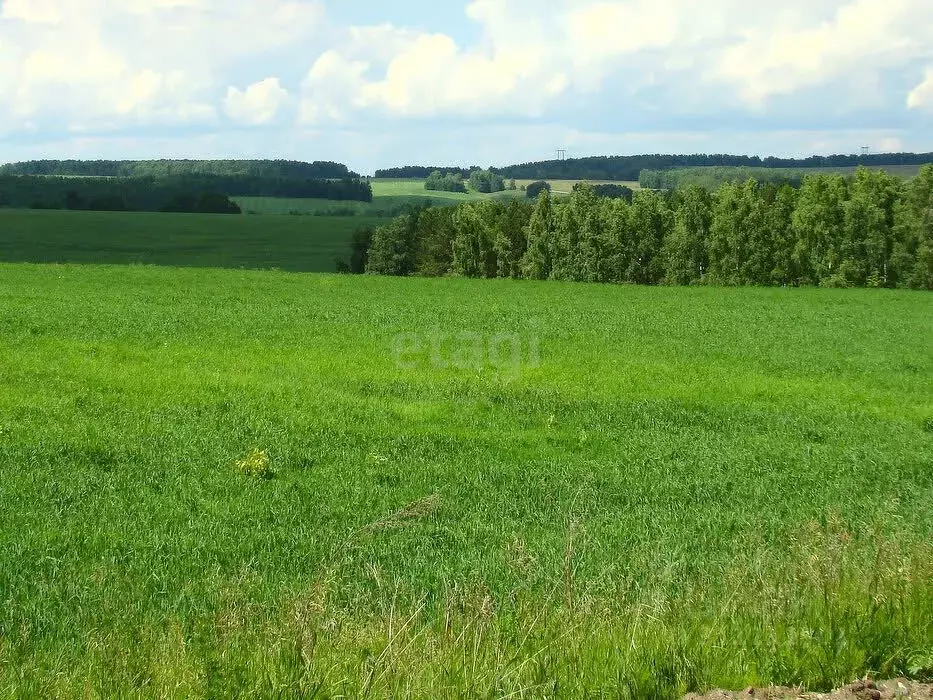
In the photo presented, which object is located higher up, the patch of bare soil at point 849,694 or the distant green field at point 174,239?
the patch of bare soil at point 849,694

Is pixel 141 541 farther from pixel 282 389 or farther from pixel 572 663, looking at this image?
pixel 282 389

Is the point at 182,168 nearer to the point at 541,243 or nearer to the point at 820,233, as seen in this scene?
the point at 541,243

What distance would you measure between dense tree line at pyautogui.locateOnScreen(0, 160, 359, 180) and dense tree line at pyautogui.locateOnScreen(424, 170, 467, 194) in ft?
51.3

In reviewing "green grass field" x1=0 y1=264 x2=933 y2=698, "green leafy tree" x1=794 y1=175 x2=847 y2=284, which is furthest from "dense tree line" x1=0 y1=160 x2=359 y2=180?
"green grass field" x1=0 y1=264 x2=933 y2=698

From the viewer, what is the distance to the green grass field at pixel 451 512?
18.5ft

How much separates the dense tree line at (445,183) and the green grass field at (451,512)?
450ft

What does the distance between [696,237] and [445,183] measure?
311ft

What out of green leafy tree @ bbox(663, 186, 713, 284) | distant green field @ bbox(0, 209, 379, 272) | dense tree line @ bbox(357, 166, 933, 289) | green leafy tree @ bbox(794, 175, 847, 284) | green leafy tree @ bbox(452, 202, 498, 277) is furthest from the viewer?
green leafy tree @ bbox(452, 202, 498, 277)

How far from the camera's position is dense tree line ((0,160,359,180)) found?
471 feet

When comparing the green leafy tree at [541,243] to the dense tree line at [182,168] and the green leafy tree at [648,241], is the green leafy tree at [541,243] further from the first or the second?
the dense tree line at [182,168]

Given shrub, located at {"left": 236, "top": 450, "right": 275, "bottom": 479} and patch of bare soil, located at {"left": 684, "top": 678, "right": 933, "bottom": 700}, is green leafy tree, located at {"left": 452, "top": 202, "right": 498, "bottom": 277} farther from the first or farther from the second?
patch of bare soil, located at {"left": 684, "top": 678, "right": 933, "bottom": 700}

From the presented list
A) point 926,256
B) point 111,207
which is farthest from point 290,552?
point 111,207

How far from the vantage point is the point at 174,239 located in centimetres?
9119

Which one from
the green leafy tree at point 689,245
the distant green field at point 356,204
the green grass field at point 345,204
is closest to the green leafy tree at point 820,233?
the green leafy tree at point 689,245
